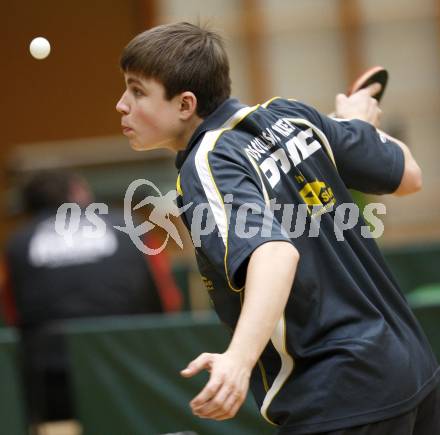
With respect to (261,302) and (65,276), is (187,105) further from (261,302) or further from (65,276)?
(65,276)

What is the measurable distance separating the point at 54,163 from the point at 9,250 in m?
3.45

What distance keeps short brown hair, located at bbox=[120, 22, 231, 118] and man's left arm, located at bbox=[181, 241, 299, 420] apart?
47 centimetres

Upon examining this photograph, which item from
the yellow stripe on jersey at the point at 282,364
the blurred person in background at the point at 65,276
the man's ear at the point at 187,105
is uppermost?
the man's ear at the point at 187,105

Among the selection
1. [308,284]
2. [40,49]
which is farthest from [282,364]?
[40,49]

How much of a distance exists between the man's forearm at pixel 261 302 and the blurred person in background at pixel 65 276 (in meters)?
3.06

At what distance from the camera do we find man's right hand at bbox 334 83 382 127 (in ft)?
7.51

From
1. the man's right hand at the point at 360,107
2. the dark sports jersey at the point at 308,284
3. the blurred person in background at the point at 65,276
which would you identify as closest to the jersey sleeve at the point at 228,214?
the dark sports jersey at the point at 308,284

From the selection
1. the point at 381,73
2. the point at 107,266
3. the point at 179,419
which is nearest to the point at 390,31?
the point at 107,266

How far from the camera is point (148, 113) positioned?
1.97m

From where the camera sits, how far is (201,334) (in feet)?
13.3

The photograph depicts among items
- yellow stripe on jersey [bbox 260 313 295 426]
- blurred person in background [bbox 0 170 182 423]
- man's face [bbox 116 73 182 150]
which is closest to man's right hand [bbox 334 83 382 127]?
man's face [bbox 116 73 182 150]

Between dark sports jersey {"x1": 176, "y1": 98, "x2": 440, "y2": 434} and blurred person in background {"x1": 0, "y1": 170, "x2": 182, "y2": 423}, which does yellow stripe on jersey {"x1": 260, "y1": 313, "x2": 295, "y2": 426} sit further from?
blurred person in background {"x1": 0, "y1": 170, "x2": 182, "y2": 423}

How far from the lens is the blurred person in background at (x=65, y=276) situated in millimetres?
4668

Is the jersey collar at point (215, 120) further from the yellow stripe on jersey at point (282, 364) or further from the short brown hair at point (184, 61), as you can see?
the yellow stripe on jersey at point (282, 364)
